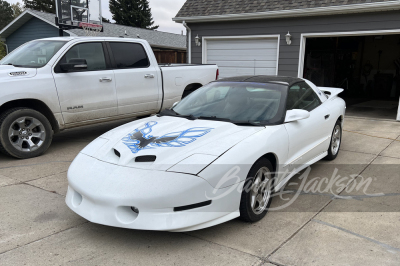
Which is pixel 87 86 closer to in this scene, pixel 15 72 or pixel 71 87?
pixel 71 87

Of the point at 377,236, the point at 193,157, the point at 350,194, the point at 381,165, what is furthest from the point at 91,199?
the point at 381,165

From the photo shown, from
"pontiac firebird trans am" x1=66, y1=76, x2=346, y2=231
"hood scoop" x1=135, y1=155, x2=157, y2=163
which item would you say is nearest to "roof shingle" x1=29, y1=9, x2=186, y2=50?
"pontiac firebird trans am" x1=66, y1=76, x2=346, y2=231

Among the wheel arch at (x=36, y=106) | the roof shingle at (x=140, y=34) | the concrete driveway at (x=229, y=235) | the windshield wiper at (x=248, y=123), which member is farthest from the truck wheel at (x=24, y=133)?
the roof shingle at (x=140, y=34)

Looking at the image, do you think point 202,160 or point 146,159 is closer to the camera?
point 202,160

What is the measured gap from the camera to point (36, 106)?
5699mm

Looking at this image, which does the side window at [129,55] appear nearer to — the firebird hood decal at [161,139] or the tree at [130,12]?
the firebird hood decal at [161,139]

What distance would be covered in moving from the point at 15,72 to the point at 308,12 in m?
7.72

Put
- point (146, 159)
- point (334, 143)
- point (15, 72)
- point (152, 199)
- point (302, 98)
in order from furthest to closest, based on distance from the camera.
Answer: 1. point (334, 143)
2. point (15, 72)
3. point (302, 98)
4. point (146, 159)
5. point (152, 199)

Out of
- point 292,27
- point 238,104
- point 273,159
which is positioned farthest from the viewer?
point 292,27

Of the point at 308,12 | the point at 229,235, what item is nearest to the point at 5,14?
the point at 308,12

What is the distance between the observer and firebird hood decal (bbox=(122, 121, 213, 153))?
327cm

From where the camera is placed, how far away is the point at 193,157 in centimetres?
301

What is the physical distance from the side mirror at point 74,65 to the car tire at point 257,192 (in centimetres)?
377

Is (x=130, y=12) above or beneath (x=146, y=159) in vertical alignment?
above
